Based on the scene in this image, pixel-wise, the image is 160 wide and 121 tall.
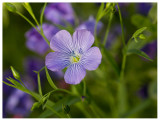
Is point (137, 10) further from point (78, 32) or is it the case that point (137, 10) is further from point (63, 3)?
point (78, 32)

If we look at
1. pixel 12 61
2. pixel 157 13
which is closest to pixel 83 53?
pixel 157 13

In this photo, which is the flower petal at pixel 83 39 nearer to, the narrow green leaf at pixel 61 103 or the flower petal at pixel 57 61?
the flower petal at pixel 57 61

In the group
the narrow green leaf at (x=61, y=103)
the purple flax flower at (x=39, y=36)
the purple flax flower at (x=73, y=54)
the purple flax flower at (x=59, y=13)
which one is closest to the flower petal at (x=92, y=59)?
the purple flax flower at (x=73, y=54)

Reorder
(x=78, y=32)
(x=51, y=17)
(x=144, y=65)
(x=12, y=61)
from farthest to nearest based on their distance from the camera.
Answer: (x=12, y=61), (x=144, y=65), (x=51, y=17), (x=78, y=32)

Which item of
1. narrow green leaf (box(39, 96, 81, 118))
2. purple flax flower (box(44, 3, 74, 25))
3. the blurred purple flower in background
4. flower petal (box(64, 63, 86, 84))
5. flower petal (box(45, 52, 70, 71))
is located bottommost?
narrow green leaf (box(39, 96, 81, 118))

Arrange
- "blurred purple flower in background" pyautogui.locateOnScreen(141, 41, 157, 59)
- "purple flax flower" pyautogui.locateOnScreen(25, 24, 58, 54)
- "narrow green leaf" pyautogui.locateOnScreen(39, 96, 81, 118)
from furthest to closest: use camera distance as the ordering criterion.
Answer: "blurred purple flower in background" pyautogui.locateOnScreen(141, 41, 157, 59)
"purple flax flower" pyautogui.locateOnScreen(25, 24, 58, 54)
"narrow green leaf" pyautogui.locateOnScreen(39, 96, 81, 118)

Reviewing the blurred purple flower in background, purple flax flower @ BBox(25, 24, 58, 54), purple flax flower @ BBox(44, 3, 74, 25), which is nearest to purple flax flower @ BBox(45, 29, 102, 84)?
purple flax flower @ BBox(25, 24, 58, 54)

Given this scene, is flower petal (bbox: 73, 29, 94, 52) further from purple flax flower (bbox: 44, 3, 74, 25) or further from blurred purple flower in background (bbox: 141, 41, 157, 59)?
blurred purple flower in background (bbox: 141, 41, 157, 59)
